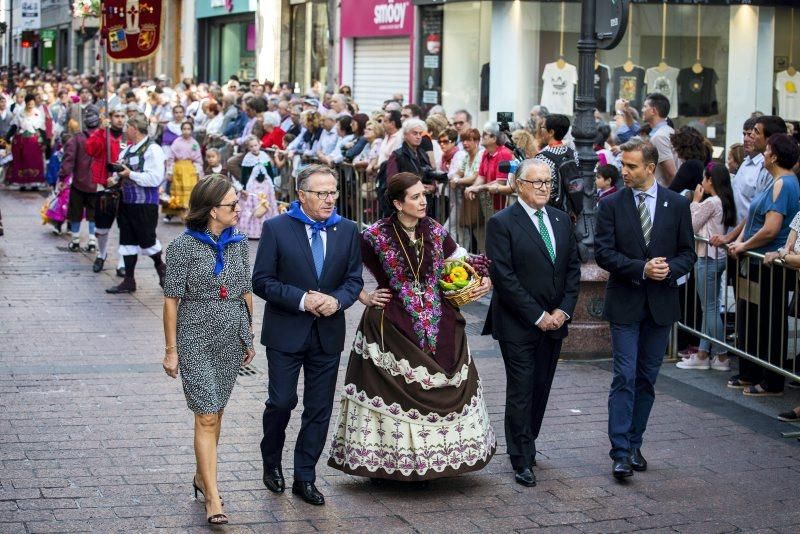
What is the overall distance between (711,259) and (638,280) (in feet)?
10.5

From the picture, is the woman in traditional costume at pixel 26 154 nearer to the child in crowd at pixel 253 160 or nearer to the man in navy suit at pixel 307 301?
the child in crowd at pixel 253 160

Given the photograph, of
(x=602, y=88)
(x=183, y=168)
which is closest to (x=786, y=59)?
(x=602, y=88)

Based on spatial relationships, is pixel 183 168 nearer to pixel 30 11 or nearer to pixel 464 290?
pixel 464 290

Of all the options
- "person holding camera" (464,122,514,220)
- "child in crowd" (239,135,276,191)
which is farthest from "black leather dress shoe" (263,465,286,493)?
"child in crowd" (239,135,276,191)

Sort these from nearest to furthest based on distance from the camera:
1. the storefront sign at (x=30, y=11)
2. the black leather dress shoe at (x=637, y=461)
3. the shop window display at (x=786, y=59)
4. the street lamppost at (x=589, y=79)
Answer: the black leather dress shoe at (x=637, y=461) < the street lamppost at (x=589, y=79) < the shop window display at (x=786, y=59) < the storefront sign at (x=30, y=11)

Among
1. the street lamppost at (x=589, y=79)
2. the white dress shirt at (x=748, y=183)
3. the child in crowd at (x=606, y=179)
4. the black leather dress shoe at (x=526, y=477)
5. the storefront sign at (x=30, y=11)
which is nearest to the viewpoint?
the black leather dress shoe at (x=526, y=477)

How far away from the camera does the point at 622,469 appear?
7.70 meters

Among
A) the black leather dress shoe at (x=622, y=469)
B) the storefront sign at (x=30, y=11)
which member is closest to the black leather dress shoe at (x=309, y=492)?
the black leather dress shoe at (x=622, y=469)

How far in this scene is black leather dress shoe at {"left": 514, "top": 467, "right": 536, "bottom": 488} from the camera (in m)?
7.61

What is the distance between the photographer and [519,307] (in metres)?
7.62

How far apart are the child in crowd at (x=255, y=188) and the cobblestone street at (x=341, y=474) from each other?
7.51 m

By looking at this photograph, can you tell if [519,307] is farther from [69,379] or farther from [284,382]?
[69,379]

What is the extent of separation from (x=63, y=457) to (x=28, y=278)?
26.0 ft

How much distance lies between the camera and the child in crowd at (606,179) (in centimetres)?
1202
